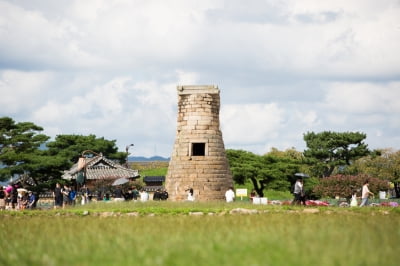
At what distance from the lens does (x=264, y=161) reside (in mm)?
61375

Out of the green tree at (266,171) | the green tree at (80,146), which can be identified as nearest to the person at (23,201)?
the green tree at (266,171)

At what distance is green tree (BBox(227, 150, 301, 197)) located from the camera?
193 feet

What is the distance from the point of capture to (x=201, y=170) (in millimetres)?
36781

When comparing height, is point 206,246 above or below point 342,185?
below

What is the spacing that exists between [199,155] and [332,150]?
38486 millimetres

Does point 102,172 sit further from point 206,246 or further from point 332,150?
point 206,246

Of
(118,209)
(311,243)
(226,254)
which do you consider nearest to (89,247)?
(226,254)

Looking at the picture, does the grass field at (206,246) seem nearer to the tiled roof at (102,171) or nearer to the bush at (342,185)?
the bush at (342,185)

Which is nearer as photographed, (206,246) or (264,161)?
(206,246)

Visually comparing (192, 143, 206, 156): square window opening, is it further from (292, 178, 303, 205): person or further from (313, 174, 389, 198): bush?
(313, 174, 389, 198): bush

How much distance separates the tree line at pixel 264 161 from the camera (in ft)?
161

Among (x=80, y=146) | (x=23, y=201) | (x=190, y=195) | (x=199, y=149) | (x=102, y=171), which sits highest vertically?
(x=80, y=146)

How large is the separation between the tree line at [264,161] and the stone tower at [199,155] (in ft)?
48.1

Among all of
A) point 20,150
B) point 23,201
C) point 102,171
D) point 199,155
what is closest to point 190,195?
point 199,155
